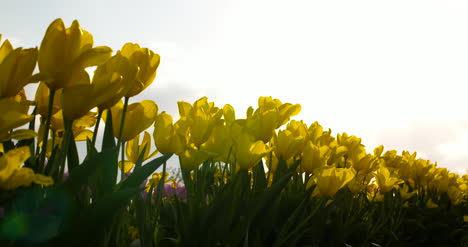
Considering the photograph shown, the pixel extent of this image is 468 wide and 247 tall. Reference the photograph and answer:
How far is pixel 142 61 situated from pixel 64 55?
0.21 meters

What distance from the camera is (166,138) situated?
1.23 metres

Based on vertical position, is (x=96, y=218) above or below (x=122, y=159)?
below

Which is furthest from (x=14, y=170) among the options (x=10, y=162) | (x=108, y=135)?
(x=108, y=135)

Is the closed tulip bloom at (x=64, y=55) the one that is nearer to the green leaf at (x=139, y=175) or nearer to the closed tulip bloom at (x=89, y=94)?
the closed tulip bloom at (x=89, y=94)

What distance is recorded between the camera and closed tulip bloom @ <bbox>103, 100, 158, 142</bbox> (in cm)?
106

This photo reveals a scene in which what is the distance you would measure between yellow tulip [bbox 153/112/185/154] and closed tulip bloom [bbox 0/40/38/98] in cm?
50

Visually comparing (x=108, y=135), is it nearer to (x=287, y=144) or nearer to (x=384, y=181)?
(x=287, y=144)

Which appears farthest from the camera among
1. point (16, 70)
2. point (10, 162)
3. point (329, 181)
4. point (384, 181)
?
point (384, 181)

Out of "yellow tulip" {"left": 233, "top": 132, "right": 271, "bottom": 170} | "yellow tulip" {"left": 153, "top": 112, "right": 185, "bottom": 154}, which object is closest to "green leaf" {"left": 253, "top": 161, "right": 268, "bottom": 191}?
"yellow tulip" {"left": 233, "top": 132, "right": 271, "bottom": 170}

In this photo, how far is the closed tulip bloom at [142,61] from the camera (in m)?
0.96

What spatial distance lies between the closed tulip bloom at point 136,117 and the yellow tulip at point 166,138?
147 mm

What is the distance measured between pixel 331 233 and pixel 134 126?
121 cm

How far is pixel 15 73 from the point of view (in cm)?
74

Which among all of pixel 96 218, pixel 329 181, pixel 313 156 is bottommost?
pixel 96 218
